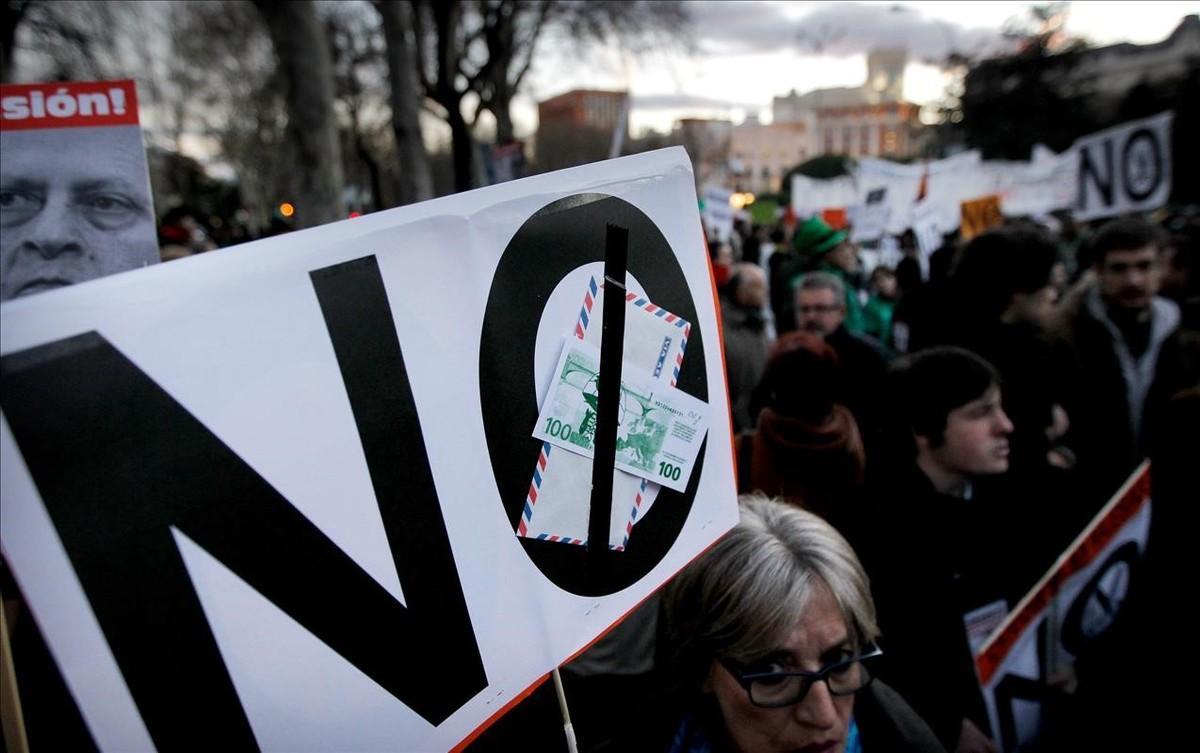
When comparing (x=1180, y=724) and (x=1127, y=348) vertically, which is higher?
(x=1127, y=348)

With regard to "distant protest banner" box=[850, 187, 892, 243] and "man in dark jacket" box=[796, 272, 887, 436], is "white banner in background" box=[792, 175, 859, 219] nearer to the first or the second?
"distant protest banner" box=[850, 187, 892, 243]

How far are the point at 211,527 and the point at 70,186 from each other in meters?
0.92

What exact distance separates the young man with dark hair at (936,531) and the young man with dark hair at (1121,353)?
53.2 inches

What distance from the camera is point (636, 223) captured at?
1298mm

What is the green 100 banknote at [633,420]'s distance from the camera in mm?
1184

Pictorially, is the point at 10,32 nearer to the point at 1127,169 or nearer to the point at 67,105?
the point at 67,105

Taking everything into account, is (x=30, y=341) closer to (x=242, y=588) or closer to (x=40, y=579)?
(x=40, y=579)

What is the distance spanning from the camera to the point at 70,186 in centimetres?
145

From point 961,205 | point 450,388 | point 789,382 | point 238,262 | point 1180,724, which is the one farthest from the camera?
point 961,205

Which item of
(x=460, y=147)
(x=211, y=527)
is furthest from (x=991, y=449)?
(x=460, y=147)

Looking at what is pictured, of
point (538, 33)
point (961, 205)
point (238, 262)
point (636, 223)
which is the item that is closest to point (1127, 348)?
point (636, 223)

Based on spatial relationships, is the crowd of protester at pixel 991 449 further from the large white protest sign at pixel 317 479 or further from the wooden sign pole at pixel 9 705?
the wooden sign pole at pixel 9 705

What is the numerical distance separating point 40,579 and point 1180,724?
7.83 ft

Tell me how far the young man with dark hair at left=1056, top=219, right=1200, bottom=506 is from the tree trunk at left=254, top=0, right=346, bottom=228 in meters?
5.64
